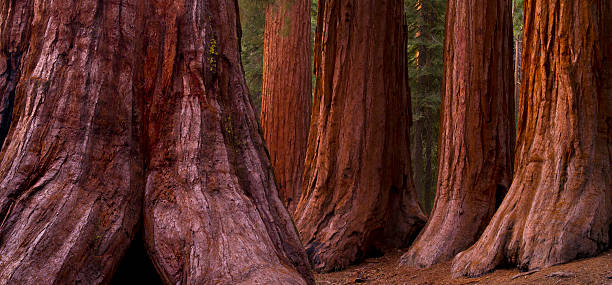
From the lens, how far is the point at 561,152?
5.34 m

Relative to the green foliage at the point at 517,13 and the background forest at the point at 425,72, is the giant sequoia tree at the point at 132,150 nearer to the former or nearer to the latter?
the background forest at the point at 425,72

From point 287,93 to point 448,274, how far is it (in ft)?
20.6

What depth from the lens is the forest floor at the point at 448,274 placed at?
4.41 meters

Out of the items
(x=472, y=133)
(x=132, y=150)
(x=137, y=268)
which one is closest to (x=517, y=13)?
(x=472, y=133)

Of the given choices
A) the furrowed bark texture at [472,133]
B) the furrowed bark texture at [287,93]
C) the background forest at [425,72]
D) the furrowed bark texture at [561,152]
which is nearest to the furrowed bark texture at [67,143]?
the furrowed bark texture at [561,152]

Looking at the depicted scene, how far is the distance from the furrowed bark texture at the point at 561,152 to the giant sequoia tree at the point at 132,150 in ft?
8.29

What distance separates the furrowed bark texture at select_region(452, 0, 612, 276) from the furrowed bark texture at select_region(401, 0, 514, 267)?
1.34 metres

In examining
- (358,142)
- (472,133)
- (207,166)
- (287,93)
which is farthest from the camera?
(287,93)

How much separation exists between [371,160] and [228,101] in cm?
424

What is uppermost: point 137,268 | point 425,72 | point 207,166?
point 425,72

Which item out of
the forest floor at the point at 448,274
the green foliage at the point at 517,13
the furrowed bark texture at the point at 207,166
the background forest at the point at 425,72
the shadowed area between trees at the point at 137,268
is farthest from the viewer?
the green foliage at the point at 517,13

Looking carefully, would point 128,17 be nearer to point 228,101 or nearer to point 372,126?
point 228,101

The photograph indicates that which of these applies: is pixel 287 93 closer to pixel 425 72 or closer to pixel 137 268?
pixel 425 72

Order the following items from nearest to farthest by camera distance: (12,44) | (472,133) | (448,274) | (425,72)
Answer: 1. (12,44)
2. (448,274)
3. (472,133)
4. (425,72)
